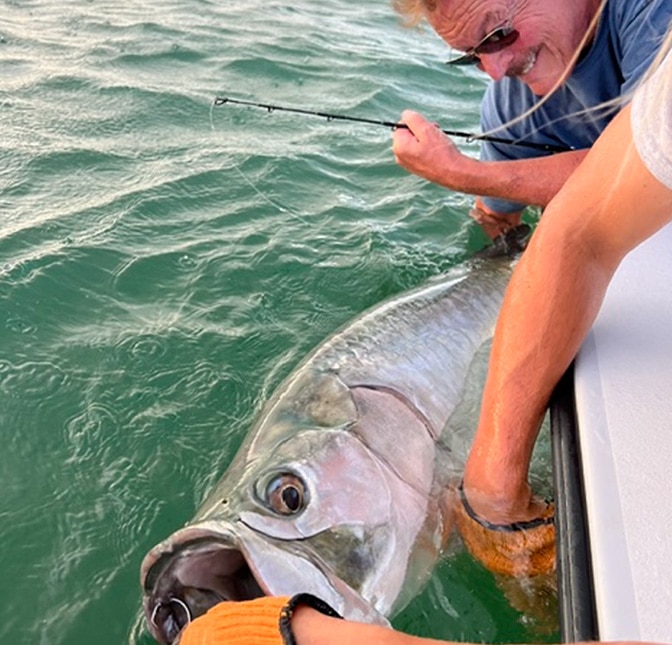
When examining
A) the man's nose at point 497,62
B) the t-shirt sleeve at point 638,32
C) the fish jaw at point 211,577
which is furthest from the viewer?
the man's nose at point 497,62

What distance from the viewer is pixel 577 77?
9.49ft

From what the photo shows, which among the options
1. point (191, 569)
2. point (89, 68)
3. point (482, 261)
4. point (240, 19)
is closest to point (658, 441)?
point (191, 569)

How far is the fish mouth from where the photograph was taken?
1592mm

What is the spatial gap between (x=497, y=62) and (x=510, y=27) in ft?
0.47

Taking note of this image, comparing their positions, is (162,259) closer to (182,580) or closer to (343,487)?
(343,487)

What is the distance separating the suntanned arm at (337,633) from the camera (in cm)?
109

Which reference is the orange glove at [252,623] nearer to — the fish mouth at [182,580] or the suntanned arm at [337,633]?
the suntanned arm at [337,633]

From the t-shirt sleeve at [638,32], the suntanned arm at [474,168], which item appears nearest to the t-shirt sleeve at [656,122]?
the t-shirt sleeve at [638,32]

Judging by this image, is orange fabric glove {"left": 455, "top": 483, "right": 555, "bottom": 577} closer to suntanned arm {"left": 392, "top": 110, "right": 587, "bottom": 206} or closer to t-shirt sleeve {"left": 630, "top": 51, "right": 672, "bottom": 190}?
t-shirt sleeve {"left": 630, "top": 51, "right": 672, "bottom": 190}

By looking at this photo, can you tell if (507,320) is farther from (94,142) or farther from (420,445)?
(94,142)

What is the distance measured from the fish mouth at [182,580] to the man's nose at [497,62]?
1.77 metres

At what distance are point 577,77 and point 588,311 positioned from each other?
138 cm

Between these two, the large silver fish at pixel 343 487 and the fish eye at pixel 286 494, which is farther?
the fish eye at pixel 286 494

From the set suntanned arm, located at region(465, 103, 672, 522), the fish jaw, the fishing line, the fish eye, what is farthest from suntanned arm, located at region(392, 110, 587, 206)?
the fish jaw
